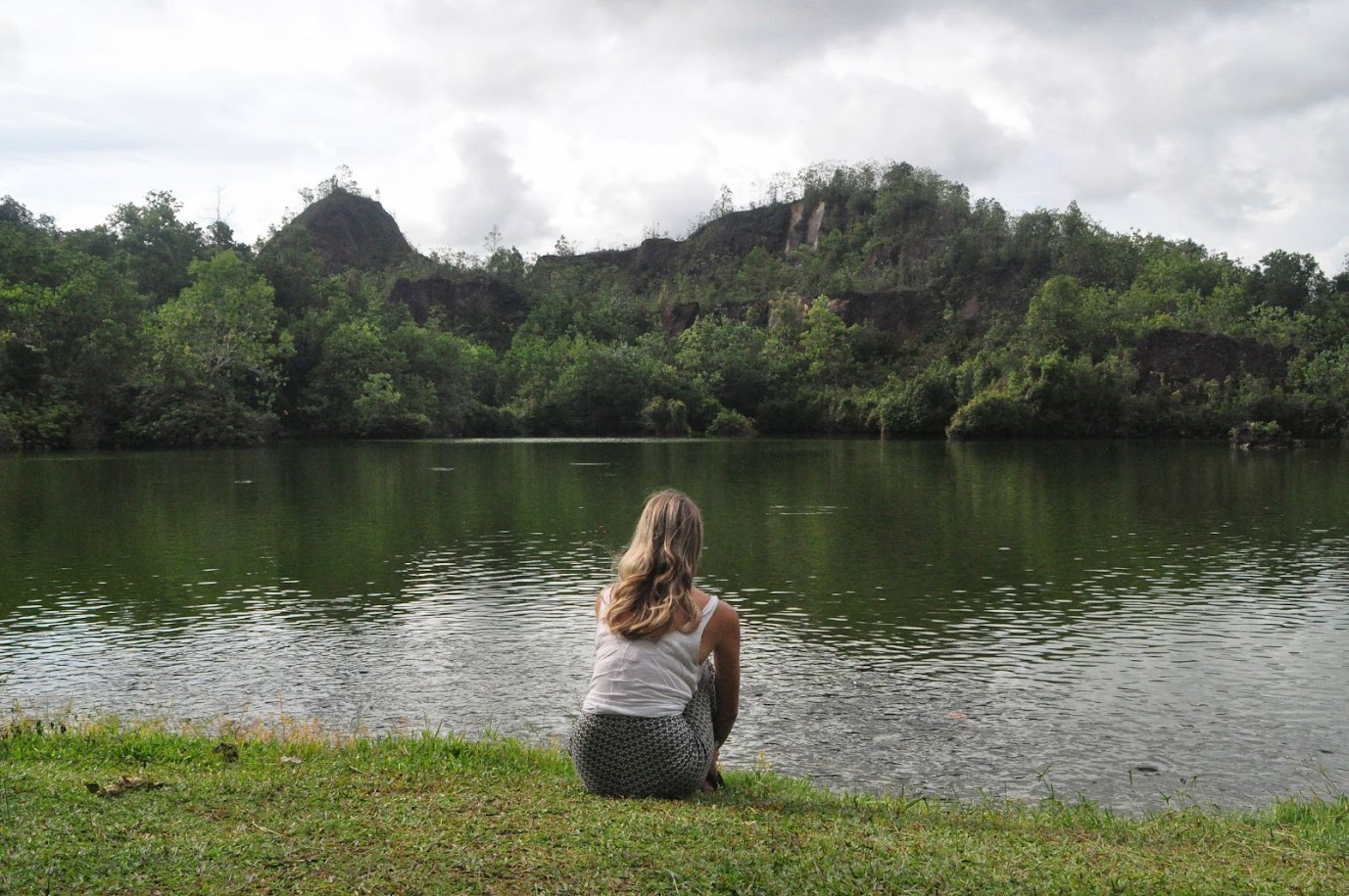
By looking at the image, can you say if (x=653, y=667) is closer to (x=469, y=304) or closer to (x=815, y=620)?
(x=815, y=620)

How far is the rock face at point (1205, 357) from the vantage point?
8800cm

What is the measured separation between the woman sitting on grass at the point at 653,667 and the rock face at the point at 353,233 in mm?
160217

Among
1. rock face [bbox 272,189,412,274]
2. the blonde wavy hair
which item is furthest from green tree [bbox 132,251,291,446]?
rock face [bbox 272,189,412,274]

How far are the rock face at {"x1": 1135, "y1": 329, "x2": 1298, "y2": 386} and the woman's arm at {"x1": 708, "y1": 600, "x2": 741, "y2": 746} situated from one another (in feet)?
294

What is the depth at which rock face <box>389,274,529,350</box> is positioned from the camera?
13525 cm

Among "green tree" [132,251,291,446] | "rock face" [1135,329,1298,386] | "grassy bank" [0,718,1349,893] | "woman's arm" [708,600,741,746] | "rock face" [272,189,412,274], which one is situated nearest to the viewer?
"grassy bank" [0,718,1349,893]

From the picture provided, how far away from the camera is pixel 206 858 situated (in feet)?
18.2

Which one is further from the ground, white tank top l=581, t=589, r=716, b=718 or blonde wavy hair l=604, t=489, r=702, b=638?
blonde wavy hair l=604, t=489, r=702, b=638

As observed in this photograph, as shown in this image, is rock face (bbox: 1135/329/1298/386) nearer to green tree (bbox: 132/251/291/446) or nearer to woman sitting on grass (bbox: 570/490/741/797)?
green tree (bbox: 132/251/291/446)

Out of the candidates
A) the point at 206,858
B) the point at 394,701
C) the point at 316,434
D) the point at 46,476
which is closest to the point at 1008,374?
the point at 316,434

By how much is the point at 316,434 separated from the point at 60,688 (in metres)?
79.0

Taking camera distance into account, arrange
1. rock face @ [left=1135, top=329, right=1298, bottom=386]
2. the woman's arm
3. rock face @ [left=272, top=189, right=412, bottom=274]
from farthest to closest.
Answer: rock face @ [left=272, top=189, right=412, bottom=274]
rock face @ [left=1135, top=329, right=1298, bottom=386]
the woman's arm

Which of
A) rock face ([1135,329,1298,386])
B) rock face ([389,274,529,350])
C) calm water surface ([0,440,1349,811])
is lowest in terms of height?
calm water surface ([0,440,1349,811])

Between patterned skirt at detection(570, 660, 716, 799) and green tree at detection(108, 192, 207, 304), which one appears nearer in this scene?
patterned skirt at detection(570, 660, 716, 799)
